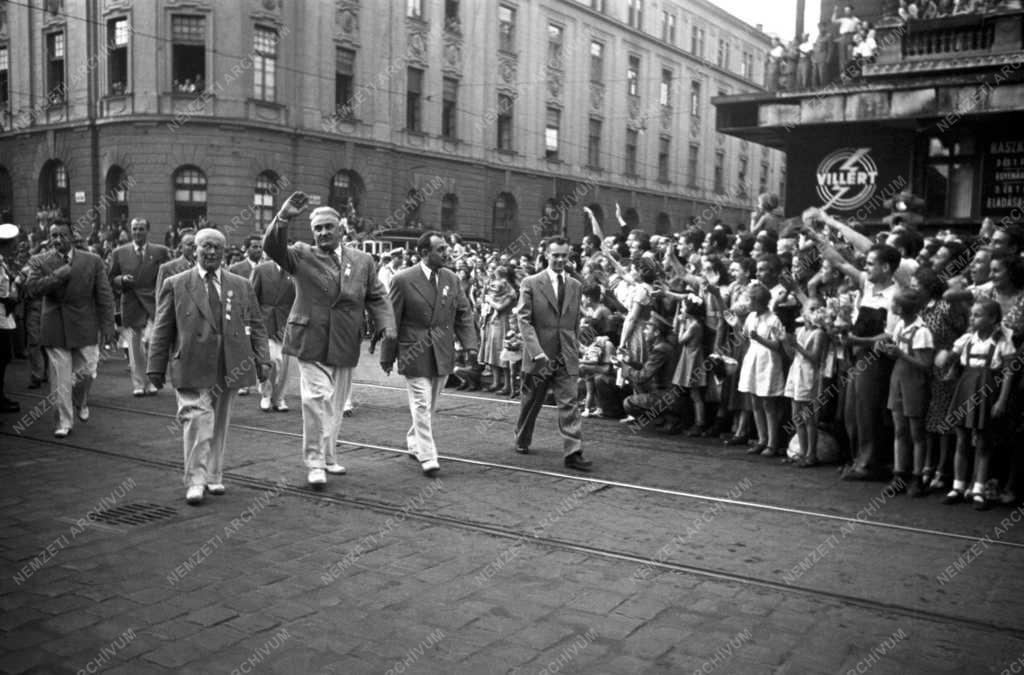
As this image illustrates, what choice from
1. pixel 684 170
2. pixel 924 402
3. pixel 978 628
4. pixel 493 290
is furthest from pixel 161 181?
pixel 684 170

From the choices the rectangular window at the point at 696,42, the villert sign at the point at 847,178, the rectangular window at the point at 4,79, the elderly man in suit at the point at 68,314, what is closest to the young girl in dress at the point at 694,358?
the elderly man in suit at the point at 68,314

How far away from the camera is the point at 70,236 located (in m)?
10.1

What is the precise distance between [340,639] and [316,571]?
39.9 inches

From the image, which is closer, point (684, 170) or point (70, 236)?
point (70, 236)

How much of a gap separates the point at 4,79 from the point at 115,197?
10.1m

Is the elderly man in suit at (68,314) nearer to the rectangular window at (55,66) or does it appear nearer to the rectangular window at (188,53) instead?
the rectangular window at (188,53)

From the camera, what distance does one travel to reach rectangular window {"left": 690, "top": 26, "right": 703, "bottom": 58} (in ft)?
182

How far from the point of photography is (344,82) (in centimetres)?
3441

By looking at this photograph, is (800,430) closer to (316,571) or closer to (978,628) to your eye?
(978,628)

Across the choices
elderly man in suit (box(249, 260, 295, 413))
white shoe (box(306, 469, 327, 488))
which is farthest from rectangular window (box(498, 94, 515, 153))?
white shoe (box(306, 469, 327, 488))

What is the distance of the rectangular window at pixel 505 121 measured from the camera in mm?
41781

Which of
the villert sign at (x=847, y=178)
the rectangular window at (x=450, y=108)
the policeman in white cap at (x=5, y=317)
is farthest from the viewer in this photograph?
the rectangular window at (x=450, y=108)

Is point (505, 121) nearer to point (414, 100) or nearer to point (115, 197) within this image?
point (414, 100)

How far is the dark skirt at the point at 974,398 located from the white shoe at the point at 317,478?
520cm
